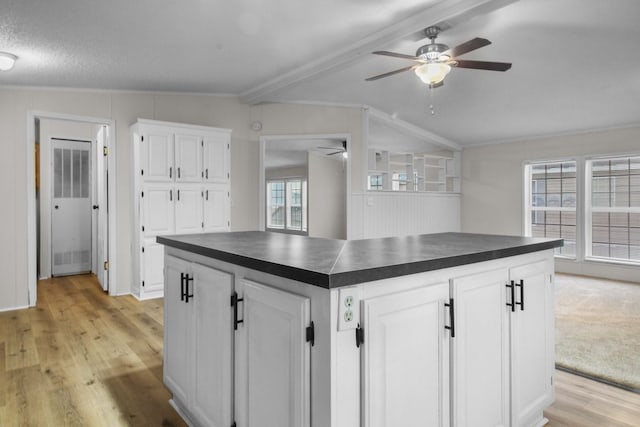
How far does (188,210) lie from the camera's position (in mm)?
4746

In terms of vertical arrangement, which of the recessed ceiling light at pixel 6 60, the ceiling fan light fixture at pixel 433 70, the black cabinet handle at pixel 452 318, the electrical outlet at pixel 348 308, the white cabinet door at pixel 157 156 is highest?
the recessed ceiling light at pixel 6 60

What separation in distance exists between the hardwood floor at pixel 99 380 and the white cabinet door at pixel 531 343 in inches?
9.5

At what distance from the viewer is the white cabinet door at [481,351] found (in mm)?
1468

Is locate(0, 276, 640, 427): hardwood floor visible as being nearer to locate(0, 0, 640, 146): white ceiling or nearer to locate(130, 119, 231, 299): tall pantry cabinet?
locate(130, 119, 231, 299): tall pantry cabinet

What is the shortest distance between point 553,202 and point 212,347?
261 inches

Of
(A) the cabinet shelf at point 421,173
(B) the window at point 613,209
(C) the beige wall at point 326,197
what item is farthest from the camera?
(C) the beige wall at point 326,197

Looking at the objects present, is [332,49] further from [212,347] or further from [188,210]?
[212,347]

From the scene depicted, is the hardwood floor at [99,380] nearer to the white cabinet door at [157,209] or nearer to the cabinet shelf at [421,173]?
the white cabinet door at [157,209]

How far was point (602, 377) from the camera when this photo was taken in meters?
2.49

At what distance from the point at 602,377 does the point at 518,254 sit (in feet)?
4.83

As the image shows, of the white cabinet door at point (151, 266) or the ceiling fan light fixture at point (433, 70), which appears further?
the white cabinet door at point (151, 266)

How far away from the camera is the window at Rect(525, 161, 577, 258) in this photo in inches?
250

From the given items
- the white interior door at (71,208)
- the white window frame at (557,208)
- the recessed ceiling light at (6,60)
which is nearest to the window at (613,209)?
the white window frame at (557,208)

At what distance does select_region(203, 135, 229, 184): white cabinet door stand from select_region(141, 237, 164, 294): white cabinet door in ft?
3.36
